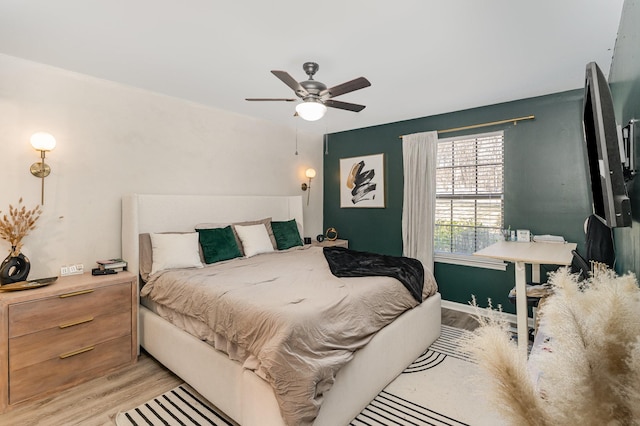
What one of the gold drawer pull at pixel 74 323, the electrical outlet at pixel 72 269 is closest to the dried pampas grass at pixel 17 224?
the electrical outlet at pixel 72 269

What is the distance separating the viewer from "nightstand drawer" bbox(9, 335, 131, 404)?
7.13 feet

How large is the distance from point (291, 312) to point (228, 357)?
1.94ft

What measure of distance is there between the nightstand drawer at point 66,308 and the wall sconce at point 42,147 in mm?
915

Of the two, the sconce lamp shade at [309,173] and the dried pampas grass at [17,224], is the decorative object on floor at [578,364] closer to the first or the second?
the dried pampas grass at [17,224]

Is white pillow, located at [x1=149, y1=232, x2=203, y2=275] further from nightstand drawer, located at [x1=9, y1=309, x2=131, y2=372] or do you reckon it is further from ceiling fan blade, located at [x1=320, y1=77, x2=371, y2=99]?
ceiling fan blade, located at [x1=320, y1=77, x2=371, y2=99]

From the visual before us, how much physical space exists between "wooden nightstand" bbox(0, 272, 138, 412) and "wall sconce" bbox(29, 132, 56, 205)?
0.90 metres

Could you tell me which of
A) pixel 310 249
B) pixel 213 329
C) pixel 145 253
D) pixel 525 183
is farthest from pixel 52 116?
pixel 525 183

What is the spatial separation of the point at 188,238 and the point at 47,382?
1.48m

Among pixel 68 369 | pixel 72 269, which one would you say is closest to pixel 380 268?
pixel 68 369

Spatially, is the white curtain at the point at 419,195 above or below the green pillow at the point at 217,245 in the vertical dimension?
above

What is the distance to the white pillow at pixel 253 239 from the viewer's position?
366cm

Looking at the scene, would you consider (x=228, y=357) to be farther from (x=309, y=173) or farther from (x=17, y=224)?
(x=309, y=173)

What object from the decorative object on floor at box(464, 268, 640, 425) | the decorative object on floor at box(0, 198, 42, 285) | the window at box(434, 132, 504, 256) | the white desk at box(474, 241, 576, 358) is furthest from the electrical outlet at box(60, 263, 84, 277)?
the window at box(434, 132, 504, 256)

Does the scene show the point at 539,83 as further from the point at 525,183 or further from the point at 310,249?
the point at 310,249
